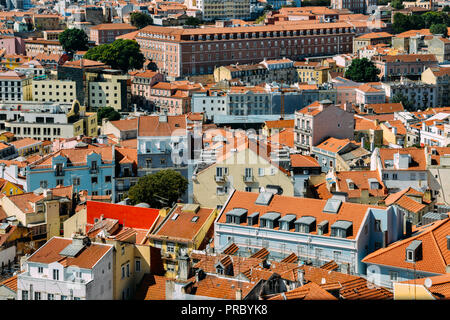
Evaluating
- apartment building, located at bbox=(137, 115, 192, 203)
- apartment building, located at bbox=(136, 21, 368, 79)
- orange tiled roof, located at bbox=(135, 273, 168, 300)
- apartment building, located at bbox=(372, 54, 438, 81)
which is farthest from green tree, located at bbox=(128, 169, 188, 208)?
apartment building, located at bbox=(136, 21, 368, 79)

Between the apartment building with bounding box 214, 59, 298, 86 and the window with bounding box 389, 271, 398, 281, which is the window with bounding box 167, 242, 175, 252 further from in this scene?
the apartment building with bounding box 214, 59, 298, 86

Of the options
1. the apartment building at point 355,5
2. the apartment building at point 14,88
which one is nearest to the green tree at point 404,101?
the apartment building at point 14,88

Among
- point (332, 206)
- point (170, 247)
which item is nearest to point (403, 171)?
point (332, 206)

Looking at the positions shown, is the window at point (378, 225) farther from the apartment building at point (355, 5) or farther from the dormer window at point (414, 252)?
the apartment building at point (355, 5)

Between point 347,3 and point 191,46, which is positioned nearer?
point 191,46
